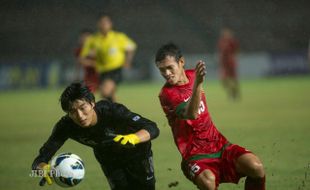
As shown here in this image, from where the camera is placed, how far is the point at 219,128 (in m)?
12.4

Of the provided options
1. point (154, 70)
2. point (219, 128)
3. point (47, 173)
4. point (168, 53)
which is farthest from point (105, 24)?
point (154, 70)

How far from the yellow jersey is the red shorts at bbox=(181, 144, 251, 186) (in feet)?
27.0

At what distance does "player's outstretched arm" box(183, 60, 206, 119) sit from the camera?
5363mm

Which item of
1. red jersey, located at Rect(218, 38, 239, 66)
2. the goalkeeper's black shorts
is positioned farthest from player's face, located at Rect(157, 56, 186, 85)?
red jersey, located at Rect(218, 38, 239, 66)

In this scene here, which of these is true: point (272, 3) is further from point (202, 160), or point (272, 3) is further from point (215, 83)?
point (202, 160)

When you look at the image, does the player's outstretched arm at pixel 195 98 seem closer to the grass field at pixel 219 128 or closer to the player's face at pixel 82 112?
the player's face at pixel 82 112

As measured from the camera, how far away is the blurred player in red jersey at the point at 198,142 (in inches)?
224

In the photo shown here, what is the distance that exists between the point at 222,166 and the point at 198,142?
303mm

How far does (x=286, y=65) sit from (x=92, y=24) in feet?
28.6

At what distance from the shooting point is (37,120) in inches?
603

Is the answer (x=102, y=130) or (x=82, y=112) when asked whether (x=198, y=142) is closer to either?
(x=102, y=130)

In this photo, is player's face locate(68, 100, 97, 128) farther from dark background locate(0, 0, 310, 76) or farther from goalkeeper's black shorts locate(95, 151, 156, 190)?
dark background locate(0, 0, 310, 76)

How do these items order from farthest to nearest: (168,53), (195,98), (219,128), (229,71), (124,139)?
(229,71)
(219,128)
(168,53)
(195,98)
(124,139)

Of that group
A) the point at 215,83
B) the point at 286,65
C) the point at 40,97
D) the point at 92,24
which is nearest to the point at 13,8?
the point at 40,97
